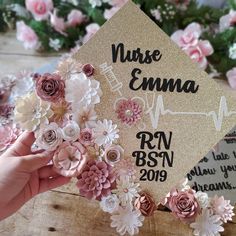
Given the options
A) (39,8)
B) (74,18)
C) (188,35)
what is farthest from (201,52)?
(39,8)

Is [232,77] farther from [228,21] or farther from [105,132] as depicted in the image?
[105,132]

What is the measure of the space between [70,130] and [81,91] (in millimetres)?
72

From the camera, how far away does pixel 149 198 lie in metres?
0.80

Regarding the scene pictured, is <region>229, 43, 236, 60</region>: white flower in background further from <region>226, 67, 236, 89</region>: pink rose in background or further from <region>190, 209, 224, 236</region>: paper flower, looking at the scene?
<region>190, 209, 224, 236</region>: paper flower

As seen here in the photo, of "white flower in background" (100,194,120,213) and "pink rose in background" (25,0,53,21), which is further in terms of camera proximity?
"pink rose in background" (25,0,53,21)

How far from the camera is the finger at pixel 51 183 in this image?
0.85 m

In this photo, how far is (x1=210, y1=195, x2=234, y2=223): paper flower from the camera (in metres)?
0.85

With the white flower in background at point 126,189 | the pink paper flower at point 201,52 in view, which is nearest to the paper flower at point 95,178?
the white flower in background at point 126,189

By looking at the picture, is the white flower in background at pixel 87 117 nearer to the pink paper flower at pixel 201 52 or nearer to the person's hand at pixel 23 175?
the person's hand at pixel 23 175

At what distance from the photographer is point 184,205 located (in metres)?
0.84

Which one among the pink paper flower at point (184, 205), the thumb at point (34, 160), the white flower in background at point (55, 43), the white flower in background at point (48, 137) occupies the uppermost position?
the white flower in background at point (55, 43)

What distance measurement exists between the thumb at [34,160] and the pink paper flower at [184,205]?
0.26 m

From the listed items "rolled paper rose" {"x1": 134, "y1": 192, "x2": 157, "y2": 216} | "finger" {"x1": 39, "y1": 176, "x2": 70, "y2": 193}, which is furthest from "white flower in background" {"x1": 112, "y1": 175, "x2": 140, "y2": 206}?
"finger" {"x1": 39, "y1": 176, "x2": 70, "y2": 193}

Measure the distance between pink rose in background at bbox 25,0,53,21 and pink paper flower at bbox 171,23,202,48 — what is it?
0.39 m
